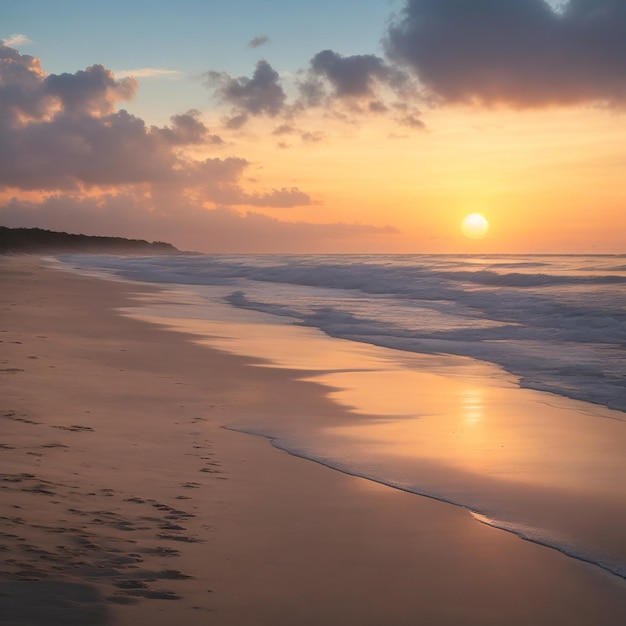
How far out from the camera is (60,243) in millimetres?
147500

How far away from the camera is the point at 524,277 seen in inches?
1296

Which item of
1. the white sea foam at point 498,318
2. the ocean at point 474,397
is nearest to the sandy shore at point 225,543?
the ocean at point 474,397

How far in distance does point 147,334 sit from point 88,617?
1132cm

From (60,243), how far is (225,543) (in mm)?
151675

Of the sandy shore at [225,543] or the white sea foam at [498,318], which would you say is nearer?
the sandy shore at [225,543]

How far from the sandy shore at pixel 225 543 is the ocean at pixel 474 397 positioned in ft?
1.38

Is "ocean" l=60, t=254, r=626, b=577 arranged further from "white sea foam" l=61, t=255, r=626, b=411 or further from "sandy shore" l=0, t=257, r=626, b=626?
"sandy shore" l=0, t=257, r=626, b=626

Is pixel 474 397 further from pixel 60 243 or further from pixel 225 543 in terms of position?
pixel 60 243

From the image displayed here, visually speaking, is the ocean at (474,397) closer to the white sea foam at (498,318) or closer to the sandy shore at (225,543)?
the white sea foam at (498,318)

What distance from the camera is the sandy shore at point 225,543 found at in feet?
11.4

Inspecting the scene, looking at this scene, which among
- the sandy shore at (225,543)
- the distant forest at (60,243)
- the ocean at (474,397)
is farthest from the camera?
the distant forest at (60,243)

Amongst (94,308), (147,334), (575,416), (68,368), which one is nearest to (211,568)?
(575,416)

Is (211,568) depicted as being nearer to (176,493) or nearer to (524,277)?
(176,493)

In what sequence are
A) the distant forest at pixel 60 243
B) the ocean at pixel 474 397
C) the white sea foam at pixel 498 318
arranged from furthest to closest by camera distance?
1. the distant forest at pixel 60 243
2. the white sea foam at pixel 498 318
3. the ocean at pixel 474 397
